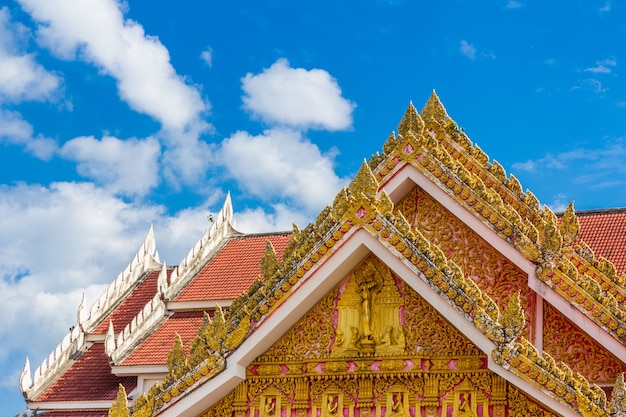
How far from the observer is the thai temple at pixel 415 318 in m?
10.2

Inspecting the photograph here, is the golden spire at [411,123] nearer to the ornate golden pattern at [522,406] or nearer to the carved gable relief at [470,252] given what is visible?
the carved gable relief at [470,252]

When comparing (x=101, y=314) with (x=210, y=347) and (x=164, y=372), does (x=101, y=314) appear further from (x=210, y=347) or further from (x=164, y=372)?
(x=210, y=347)

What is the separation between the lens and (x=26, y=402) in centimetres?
2072

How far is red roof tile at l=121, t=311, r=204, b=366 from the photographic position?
19.7m

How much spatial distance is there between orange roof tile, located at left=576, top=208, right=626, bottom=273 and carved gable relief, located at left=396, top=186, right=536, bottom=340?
4.13 metres

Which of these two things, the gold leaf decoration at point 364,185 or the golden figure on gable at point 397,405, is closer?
the golden figure on gable at point 397,405

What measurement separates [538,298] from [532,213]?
1.35 m

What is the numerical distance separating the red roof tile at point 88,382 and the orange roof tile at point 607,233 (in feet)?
26.3

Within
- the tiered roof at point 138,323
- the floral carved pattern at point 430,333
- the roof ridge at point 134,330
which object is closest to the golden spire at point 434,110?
the floral carved pattern at point 430,333

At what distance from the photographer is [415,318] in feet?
35.0

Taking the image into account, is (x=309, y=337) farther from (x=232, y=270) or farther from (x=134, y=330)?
(x=232, y=270)

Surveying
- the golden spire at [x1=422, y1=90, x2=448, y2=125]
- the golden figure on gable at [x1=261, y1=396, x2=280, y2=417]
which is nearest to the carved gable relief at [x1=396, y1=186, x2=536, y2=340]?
the golden spire at [x1=422, y1=90, x2=448, y2=125]

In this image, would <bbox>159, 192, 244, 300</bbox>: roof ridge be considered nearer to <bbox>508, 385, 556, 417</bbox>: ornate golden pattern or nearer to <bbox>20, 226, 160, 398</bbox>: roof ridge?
<bbox>20, 226, 160, 398</bbox>: roof ridge

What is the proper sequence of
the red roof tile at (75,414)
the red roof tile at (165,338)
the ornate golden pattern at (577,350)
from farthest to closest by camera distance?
the red roof tile at (75,414) < the red roof tile at (165,338) < the ornate golden pattern at (577,350)
